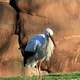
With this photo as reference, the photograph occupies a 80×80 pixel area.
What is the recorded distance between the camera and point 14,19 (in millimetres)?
7645

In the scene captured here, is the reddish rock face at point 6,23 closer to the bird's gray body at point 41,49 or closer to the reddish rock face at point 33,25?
the reddish rock face at point 33,25

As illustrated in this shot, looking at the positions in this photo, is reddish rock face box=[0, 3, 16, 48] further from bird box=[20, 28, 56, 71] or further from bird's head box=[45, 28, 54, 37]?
bird's head box=[45, 28, 54, 37]

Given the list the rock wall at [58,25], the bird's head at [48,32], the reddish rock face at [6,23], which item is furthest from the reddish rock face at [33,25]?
the bird's head at [48,32]

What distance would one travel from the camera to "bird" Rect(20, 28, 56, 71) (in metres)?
6.89

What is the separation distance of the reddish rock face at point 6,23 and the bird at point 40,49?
1.70ft

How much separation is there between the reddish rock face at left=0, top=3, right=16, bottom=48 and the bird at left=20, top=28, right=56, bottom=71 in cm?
52

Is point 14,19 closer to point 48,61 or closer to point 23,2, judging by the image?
point 23,2

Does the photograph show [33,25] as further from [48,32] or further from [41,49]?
[41,49]

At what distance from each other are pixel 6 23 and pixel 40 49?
0.97m

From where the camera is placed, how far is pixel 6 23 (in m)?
7.49

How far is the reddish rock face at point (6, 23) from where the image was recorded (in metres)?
7.43

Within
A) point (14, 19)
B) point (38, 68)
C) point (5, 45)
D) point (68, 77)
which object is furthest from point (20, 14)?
point (68, 77)

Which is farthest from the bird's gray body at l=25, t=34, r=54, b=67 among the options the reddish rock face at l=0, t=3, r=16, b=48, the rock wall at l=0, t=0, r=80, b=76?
the reddish rock face at l=0, t=3, r=16, b=48

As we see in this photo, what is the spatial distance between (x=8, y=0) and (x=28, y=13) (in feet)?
1.88
